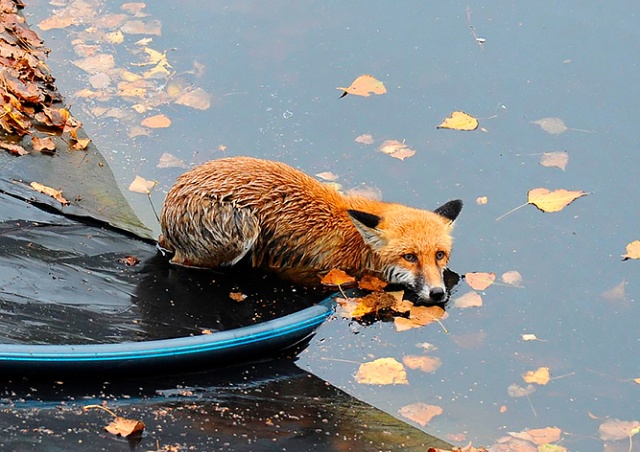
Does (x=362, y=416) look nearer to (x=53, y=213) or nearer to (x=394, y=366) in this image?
(x=394, y=366)

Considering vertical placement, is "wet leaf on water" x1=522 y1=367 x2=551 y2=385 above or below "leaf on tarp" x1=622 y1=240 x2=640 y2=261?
below

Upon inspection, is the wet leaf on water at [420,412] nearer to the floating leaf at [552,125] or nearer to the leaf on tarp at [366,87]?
the floating leaf at [552,125]

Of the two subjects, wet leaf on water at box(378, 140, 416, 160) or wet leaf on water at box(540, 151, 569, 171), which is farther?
wet leaf on water at box(378, 140, 416, 160)

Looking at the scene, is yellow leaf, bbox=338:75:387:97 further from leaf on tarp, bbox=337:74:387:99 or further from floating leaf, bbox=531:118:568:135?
floating leaf, bbox=531:118:568:135

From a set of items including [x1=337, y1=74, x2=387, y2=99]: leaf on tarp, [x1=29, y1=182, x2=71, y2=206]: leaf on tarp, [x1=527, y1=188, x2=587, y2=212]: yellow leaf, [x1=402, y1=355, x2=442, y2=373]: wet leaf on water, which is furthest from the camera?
[x1=337, y1=74, x2=387, y2=99]: leaf on tarp

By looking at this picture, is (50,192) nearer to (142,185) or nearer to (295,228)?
(142,185)

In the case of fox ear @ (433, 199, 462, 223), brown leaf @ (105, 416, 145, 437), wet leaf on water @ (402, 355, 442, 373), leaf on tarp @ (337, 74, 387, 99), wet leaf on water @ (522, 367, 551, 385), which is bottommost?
wet leaf on water @ (522, 367, 551, 385)

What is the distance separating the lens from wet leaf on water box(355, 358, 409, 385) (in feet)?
20.9

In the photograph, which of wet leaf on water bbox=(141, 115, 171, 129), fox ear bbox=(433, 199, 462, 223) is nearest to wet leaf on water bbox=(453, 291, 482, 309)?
fox ear bbox=(433, 199, 462, 223)

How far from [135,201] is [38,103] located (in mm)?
1600

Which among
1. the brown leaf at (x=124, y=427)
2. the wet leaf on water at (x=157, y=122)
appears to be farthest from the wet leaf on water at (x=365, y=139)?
the brown leaf at (x=124, y=427)

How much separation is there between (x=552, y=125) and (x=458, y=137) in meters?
1.03

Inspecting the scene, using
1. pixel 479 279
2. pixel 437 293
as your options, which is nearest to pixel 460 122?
pixel 479 279

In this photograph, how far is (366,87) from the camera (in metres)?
9.53
